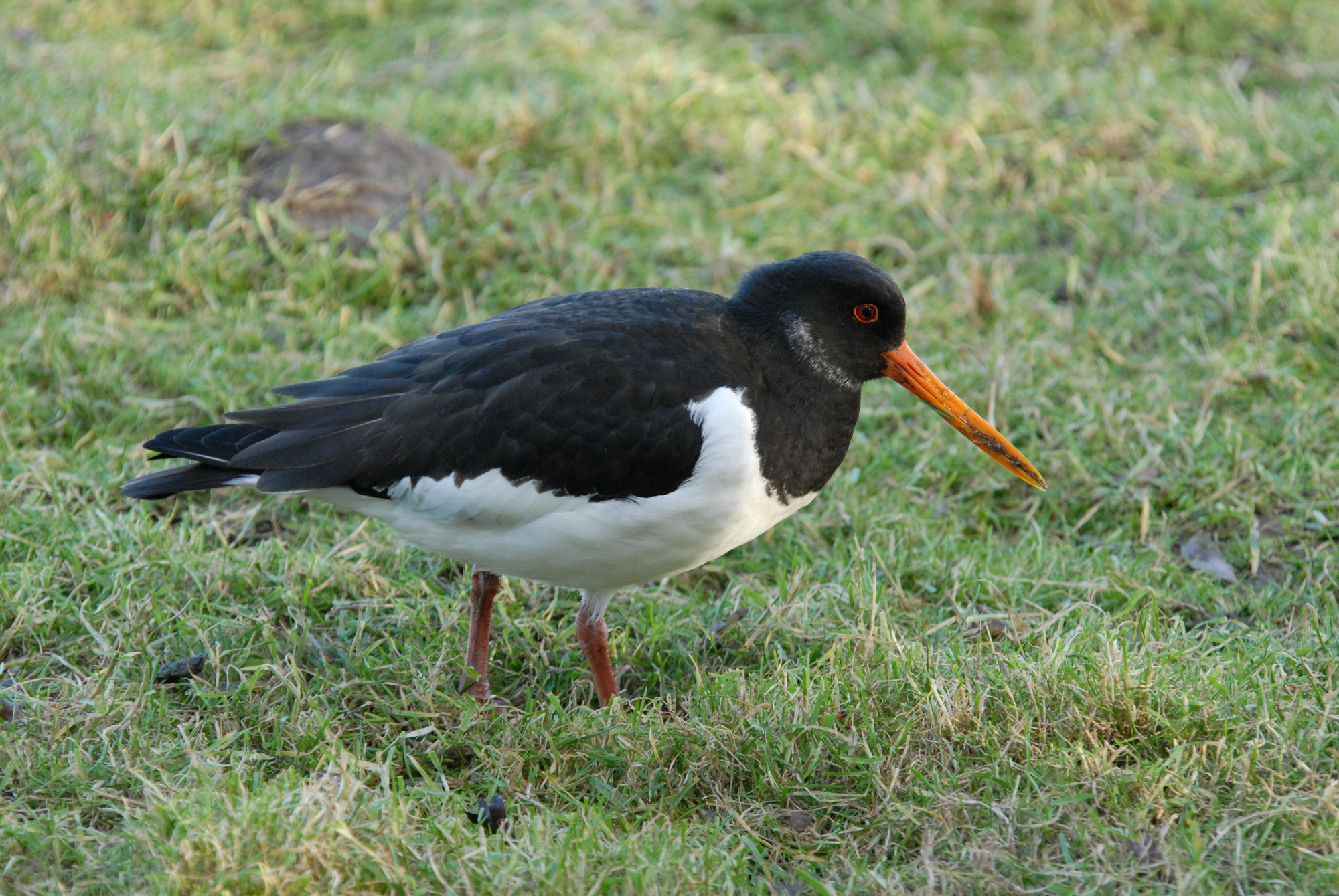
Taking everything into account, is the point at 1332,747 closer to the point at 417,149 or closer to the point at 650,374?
the point at 650,374

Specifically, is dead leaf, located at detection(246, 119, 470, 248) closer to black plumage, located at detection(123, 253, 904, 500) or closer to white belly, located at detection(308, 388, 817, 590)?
black plumage, located at detection(123, 253, 904, 500)

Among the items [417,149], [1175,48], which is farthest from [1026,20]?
[417,149]

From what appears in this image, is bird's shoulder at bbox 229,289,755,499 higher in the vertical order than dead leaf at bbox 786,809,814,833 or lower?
higher

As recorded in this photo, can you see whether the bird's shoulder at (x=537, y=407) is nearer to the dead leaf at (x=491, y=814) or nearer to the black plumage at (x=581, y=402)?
the black plumage at (x=581, y=402)

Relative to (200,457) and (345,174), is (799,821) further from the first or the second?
(345,174)

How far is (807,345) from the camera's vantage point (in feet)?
12.7

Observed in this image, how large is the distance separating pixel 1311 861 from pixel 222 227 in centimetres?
525

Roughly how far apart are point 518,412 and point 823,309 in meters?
1.01

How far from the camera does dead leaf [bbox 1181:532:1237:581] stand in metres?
4.55

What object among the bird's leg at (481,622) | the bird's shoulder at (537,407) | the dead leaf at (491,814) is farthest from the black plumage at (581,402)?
the dead leaf at (491,814)

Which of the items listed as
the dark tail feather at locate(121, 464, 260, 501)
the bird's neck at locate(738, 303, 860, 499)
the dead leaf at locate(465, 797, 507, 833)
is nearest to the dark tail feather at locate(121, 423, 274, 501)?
the dark tail feather at locate(121, 464, 260, 501)

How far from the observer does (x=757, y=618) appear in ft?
13.9

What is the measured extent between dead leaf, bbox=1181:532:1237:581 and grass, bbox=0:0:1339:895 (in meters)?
0.07

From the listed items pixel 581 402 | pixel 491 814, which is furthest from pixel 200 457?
pixel 491 814
